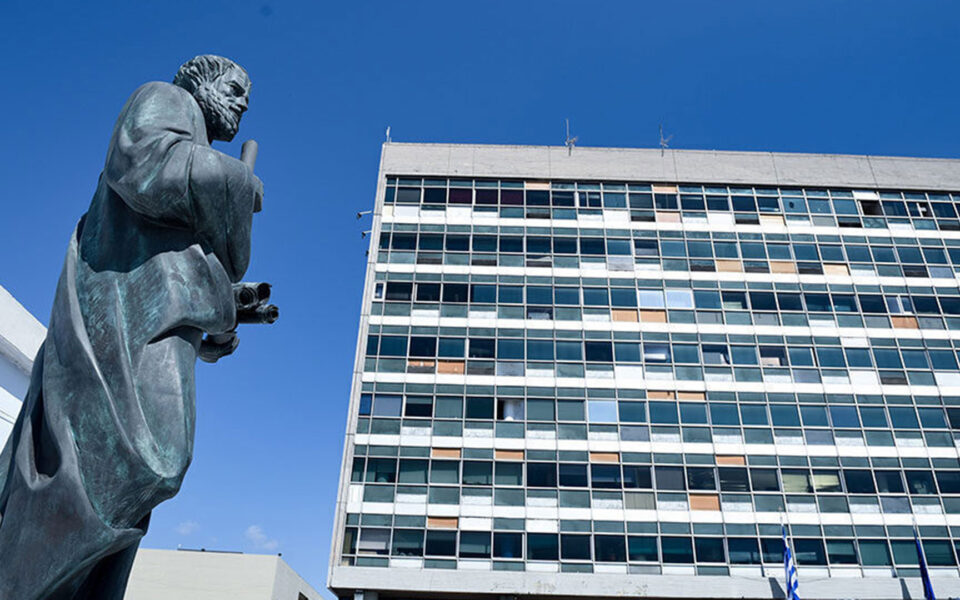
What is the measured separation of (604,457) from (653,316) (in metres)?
6.75

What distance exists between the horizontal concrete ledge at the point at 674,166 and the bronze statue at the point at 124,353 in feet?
103

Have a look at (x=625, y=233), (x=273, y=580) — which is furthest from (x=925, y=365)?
(x=273, y=580)

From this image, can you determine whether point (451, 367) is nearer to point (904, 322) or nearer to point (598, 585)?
point (598, 585)

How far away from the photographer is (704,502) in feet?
85.4

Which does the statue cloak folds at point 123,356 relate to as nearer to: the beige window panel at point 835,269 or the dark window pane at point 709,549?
the dark window pane at point 709,549

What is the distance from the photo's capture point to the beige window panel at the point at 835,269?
1234 inches

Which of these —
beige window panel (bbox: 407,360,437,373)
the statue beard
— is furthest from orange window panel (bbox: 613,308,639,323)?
the statue beard

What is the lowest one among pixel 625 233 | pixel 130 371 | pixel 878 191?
pixel 130 371

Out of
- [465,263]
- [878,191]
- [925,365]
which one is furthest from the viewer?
[878,191]

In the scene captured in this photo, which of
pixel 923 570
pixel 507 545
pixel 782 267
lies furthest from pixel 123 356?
pixel 782 267

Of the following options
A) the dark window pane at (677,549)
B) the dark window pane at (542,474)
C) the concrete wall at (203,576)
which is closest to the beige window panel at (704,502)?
the dark window pane at (677,549)

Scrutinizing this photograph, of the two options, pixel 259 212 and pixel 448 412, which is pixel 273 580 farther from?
pixel 259 212

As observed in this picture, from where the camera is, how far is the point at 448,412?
27.8m

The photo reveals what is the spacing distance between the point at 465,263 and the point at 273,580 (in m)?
17.5
